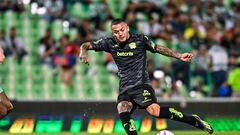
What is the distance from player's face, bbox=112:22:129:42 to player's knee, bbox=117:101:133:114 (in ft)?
3.49

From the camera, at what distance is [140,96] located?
12.0 m

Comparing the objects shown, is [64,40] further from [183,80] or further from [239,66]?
[239,66]

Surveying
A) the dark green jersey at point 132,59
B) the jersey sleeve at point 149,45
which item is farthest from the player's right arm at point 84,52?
the jersey sleeve at point 149,45

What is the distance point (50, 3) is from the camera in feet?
75.7

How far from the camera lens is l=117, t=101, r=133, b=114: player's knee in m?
11.7

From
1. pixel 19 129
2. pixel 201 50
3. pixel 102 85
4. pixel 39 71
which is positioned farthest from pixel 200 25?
pixel 19 129

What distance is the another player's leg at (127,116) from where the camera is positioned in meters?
11.3

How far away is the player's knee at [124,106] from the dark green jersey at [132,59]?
274 mm

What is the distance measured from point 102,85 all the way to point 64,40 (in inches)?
71.2

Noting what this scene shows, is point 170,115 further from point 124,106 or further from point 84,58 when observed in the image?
point 84,58

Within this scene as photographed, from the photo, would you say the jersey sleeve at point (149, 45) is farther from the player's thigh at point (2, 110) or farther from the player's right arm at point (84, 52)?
the player's thigh at point (2, 110)

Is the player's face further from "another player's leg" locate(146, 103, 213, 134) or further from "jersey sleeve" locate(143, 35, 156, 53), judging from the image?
"another player's leg" locate(146, 103, 213, 134)

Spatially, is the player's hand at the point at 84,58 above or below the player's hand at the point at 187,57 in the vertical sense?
above

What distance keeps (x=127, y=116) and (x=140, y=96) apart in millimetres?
567
